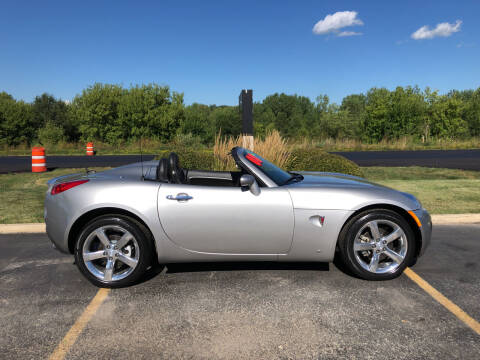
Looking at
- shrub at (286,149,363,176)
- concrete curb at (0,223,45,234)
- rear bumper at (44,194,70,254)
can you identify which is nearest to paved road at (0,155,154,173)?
concrete curb at (0,223,45,234)

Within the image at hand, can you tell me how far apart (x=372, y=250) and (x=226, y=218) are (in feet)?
4.76

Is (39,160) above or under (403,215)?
above

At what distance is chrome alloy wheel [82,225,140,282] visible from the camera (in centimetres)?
335

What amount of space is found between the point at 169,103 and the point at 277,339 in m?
39.1

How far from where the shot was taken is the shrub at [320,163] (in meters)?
8.26

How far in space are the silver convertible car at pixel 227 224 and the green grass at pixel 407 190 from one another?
322 cm

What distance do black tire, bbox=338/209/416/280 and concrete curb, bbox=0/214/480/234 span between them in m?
2.87

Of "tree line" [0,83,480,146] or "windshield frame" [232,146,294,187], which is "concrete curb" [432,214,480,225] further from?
"tree line" [0,83,480,146]

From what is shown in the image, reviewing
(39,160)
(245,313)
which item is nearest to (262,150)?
(245,313)

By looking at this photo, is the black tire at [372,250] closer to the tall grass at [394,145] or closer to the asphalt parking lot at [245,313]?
the asphalt parking lot at [245,313]

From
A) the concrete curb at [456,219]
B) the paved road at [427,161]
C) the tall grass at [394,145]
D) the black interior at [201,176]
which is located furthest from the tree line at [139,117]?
the black interior at [201,176]

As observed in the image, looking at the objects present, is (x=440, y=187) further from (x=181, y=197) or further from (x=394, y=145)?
(x=394, y=145)

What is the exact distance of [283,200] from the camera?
3318mm

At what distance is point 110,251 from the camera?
3.38 meters
